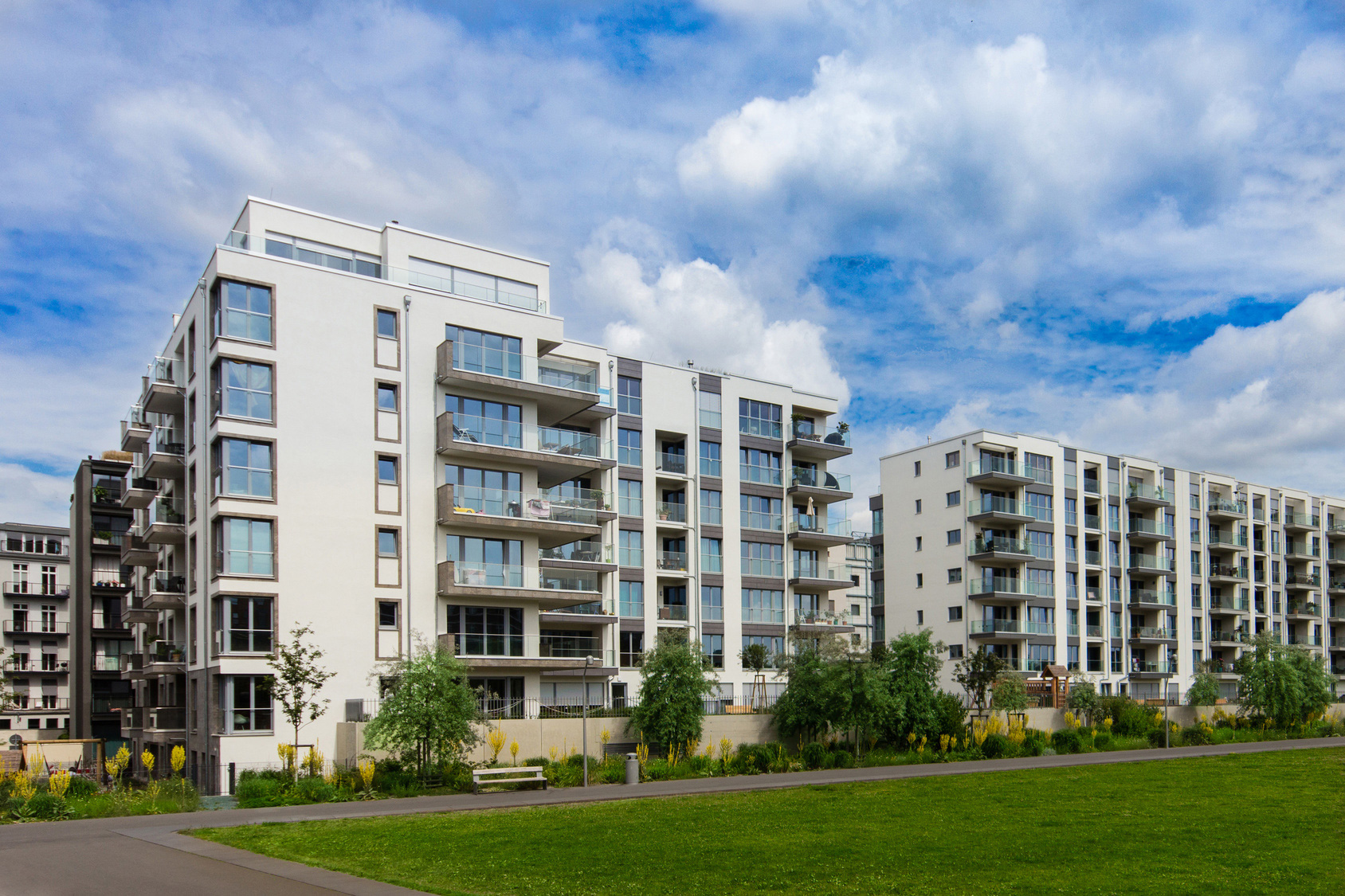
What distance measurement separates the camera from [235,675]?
122 feet

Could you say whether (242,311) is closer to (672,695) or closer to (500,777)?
(500,777)

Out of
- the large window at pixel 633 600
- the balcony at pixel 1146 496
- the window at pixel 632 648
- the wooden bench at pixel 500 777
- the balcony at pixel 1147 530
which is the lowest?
the wooden bench at pixel 500 777

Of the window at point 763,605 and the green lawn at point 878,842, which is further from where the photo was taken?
the window at point 763,605

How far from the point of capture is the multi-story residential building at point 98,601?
226 ft

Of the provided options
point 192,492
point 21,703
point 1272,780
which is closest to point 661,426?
point 192,492

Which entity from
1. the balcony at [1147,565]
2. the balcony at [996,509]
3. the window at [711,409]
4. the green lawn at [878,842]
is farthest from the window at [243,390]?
the balcony at [1147,565]

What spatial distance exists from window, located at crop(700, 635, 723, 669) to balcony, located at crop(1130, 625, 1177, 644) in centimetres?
3832

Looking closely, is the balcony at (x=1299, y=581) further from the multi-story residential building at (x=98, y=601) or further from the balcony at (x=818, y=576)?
the multi-story residential building at (x=98, y=601)

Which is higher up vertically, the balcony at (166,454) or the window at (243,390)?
the window at (243,390)

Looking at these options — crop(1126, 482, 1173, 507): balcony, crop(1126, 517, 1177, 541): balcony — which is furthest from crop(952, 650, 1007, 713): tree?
crop(1126, 482, 1173, 507): balcony

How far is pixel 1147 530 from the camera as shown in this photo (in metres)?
85.4

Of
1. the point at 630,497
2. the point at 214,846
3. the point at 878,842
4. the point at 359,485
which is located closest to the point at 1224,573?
the point at 630,497

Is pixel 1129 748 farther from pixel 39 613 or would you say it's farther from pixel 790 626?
pixel 39 613

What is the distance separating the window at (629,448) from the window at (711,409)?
4329 millimetres
